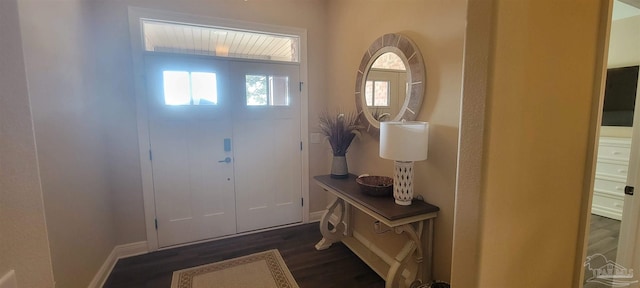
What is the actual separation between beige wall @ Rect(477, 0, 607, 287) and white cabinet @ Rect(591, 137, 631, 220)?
10.4 ft

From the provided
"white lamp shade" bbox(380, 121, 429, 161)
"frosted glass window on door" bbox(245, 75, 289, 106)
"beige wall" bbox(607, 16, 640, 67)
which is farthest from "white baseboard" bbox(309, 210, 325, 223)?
"beige wall" bbox(607, 16, 640, 67)

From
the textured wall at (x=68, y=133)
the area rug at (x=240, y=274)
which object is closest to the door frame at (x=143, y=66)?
the textured wall at (x=68, y=133)

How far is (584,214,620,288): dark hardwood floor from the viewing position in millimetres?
2509

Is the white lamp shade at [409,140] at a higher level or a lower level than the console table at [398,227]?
higher

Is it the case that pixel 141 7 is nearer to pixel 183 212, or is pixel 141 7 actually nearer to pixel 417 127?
pixel 183 212

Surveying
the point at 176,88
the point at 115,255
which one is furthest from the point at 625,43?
the point at 115,255

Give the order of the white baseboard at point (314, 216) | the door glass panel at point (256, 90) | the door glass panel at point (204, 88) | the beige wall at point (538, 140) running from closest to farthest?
the beige wall at point (538, 140)
the door glass panel at point (204, 88)
the door glass panel at point (256, 90)
the white baseboard at point (314, 216)

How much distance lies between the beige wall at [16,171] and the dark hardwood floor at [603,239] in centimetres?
322

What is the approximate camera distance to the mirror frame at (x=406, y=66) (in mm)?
2010

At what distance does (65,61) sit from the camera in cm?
192

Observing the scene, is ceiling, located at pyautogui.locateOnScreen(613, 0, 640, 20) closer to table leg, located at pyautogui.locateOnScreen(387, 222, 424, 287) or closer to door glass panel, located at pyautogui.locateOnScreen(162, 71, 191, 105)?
table leg, located at pyautogui.locateOnScreen(387, 222, 424, 287)

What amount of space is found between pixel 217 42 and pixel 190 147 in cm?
122

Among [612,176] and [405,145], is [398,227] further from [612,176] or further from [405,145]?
[612,176]

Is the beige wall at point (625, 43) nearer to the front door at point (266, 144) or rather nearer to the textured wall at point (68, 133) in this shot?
the front door at point (266, 144)
